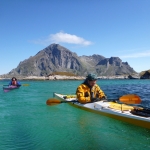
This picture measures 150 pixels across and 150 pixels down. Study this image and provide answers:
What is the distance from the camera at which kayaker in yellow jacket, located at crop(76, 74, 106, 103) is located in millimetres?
13094

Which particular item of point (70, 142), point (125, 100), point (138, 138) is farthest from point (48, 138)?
point (125, 100)

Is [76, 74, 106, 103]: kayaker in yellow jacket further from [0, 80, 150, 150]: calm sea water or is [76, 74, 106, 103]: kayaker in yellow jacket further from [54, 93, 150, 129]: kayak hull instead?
[0, 80, 150, 150]: calm sea water

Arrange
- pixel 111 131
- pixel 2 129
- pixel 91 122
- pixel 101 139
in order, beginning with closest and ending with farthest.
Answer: pixel 101 139 → pixel 111 131 → pixel 2 129 → pixel 91 122

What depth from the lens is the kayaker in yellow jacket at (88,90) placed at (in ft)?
43.0

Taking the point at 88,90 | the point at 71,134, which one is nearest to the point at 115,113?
the point at 88,90

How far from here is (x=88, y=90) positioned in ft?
43.4

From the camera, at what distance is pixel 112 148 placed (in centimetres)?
759

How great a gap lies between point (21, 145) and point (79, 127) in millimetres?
3596

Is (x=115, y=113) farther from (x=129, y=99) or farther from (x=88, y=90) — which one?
(x=88, y=90)

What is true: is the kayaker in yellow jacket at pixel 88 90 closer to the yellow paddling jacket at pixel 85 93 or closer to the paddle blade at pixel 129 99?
the yellow paddling jacket at pixel 85 93

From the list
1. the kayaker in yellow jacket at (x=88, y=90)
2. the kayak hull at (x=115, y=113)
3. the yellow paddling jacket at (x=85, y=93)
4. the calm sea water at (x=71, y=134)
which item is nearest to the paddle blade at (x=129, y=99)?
the kayak hull at (x=115, y=113)

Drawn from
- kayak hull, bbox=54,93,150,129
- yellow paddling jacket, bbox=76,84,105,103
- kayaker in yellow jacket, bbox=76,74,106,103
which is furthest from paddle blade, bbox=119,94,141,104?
yellow paddling jacket, bbox=76,84,105,103

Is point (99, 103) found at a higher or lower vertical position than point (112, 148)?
higher

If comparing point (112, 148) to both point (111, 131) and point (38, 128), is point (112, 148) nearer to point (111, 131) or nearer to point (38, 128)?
point (111, 131)
